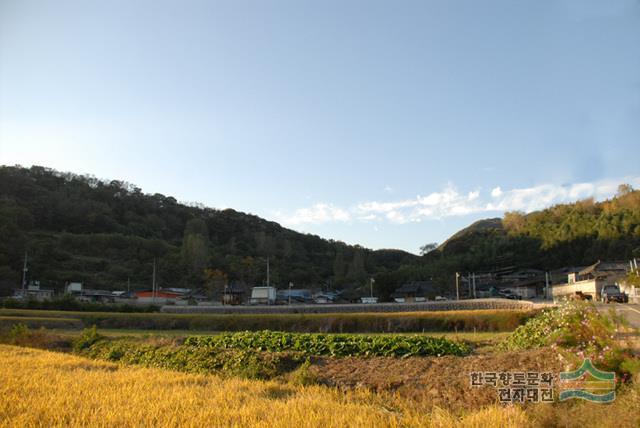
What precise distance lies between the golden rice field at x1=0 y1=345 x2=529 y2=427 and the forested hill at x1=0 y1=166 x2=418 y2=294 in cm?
6280

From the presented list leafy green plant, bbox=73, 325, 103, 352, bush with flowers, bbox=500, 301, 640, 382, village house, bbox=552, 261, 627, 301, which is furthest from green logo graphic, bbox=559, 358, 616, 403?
village house, bbox=552, 261, 627, 301

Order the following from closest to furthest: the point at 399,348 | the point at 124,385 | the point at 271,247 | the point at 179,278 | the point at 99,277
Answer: the point at 124,385
the point at 399,348
the point at 99,277
the point at 179,278
the point at 271,247

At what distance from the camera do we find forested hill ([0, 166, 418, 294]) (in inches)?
3051

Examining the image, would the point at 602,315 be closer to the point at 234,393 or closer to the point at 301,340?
the point at 234,393

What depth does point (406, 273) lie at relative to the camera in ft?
296

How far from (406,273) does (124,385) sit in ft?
279

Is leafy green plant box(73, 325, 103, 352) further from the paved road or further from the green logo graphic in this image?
the paved road

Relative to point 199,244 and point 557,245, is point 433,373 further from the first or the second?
point 557,245

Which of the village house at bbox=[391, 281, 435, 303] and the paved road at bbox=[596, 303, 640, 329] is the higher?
the paved road at bbox=[596, 303, 640, 329]

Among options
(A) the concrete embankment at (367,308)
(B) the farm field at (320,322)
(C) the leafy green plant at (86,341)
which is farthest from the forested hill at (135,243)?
(C) the leafy green plant at (86,341)

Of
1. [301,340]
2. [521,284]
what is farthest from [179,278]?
[301,340]

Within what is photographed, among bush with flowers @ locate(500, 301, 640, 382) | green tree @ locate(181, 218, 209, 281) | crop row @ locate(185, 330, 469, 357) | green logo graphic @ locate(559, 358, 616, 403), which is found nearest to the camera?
green logo graphic @ locate(559, 358, 616, 403)

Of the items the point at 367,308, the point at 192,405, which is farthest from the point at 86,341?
the point at 367,308

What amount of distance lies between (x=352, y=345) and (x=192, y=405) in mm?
6127
